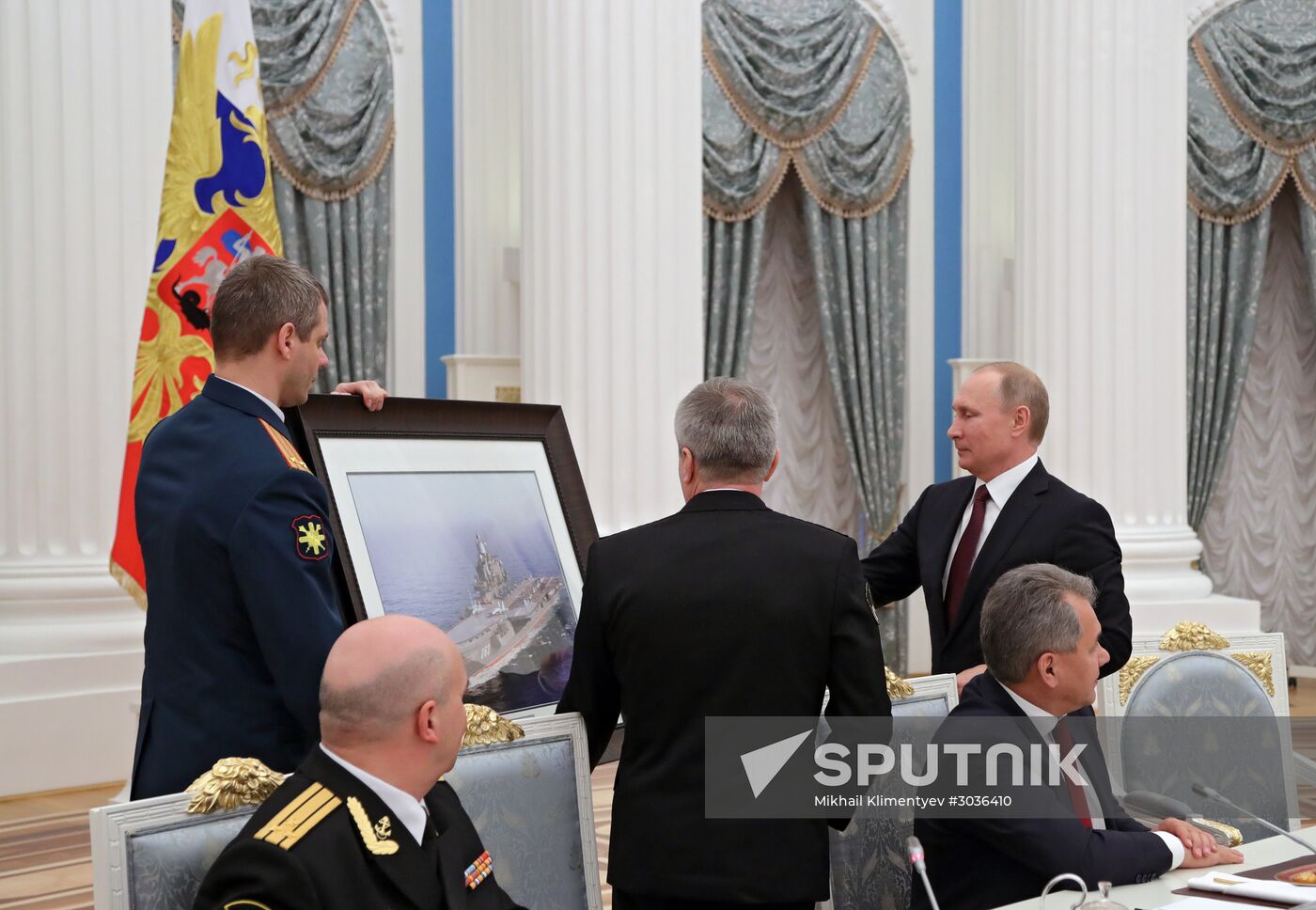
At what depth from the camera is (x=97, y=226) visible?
19.3 feet

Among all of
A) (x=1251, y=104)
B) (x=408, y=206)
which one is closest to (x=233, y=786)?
(x=408, y=206)

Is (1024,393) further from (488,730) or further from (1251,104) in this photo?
(1251,104)

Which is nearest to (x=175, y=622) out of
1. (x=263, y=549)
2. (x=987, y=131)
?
Answer: (x=263, y=549)

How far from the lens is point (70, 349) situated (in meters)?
5.80

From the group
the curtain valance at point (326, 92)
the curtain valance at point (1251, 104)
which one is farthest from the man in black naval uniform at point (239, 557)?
the curtain valance at point (1251, 104)

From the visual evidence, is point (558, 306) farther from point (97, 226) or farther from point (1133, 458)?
point (1133, 458)

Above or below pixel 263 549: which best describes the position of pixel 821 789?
below

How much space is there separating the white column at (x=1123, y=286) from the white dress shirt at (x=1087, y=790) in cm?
423

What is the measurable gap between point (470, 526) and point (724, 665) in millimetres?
847

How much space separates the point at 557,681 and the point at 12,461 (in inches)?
143

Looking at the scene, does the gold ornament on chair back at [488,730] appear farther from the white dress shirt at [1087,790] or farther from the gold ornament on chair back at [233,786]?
the white dress shirt at [1087,790]

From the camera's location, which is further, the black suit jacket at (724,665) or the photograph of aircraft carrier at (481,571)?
the photograph of aircraft carrier at (481,571)

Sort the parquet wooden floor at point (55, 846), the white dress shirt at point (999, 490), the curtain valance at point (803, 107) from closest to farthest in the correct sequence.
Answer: the white dress shirt at point (999, 490) < the parquet wooden floor at point (55, 846) < the curtain valance at point (803, 107)

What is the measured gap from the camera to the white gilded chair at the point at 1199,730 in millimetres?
3670
